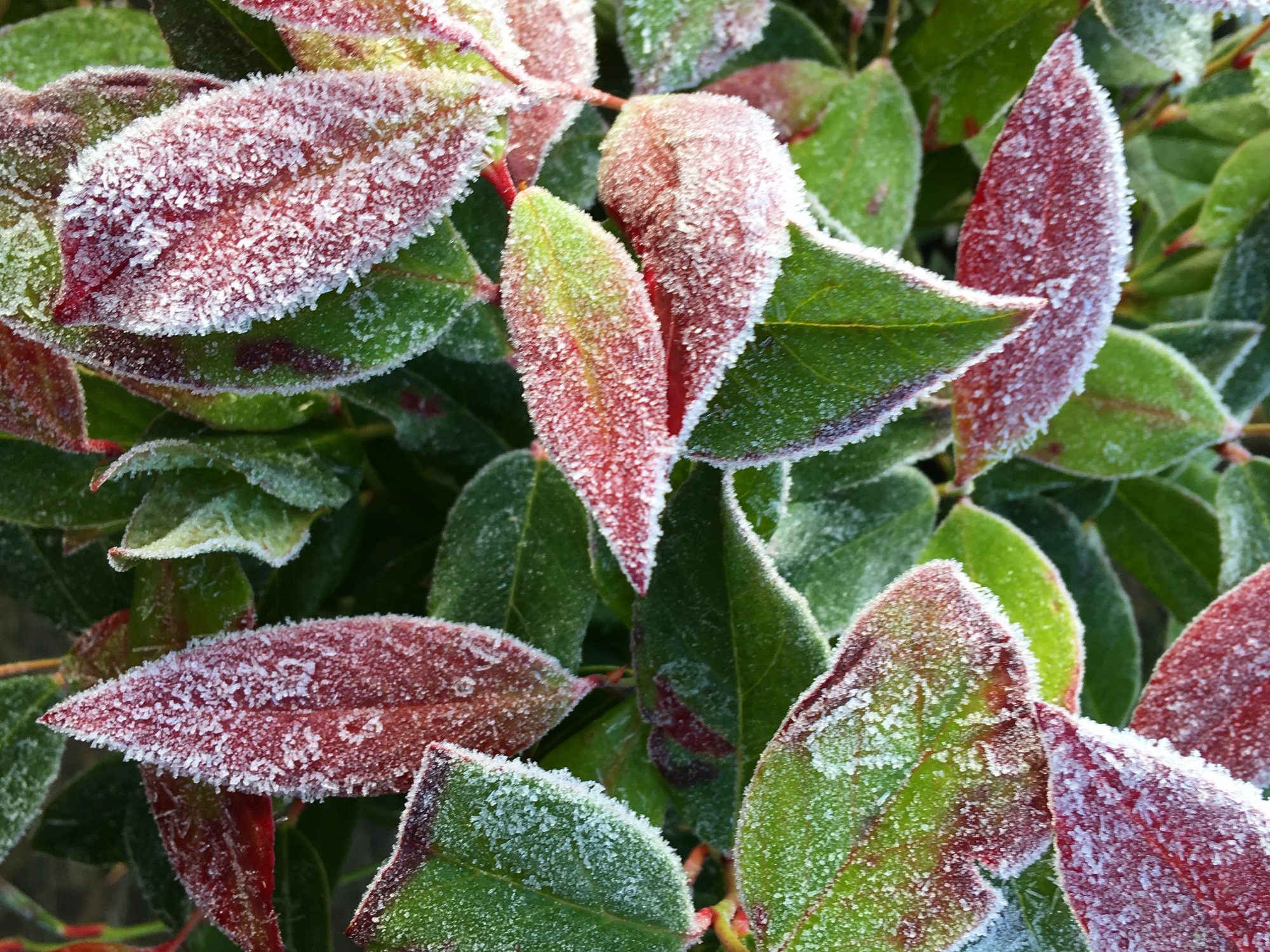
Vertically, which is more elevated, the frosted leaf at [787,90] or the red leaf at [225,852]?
the frosted leaf at [787,90]

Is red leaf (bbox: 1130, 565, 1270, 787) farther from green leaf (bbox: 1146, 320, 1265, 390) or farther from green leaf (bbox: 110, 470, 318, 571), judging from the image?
green leaf (bbox: 110, 470, 318, 571)

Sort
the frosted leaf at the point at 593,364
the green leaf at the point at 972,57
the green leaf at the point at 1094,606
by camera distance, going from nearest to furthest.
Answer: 1. the frosted leaf at the point at 593,364
2. the green leaf at the point at 972,57
3. the green leaf at the point at 1094,606

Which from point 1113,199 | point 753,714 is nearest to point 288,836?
point 753,714

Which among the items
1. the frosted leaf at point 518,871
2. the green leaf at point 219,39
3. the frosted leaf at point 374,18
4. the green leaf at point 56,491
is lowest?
the frosted leaf at point 518,871

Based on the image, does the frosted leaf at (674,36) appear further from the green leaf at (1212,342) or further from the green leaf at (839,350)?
the green leaf at (1212,342)

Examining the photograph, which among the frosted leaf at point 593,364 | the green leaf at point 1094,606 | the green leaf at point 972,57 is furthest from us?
the green leaf at point 1094,606

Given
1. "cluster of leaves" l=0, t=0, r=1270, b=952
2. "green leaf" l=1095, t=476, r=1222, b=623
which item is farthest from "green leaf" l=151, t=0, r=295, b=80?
"green leaf" l=1095, t=476, r=1222, b=623

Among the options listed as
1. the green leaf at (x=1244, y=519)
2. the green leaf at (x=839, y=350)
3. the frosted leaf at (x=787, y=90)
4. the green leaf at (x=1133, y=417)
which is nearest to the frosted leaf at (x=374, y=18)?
the green leaf at (x=839, y=350)
